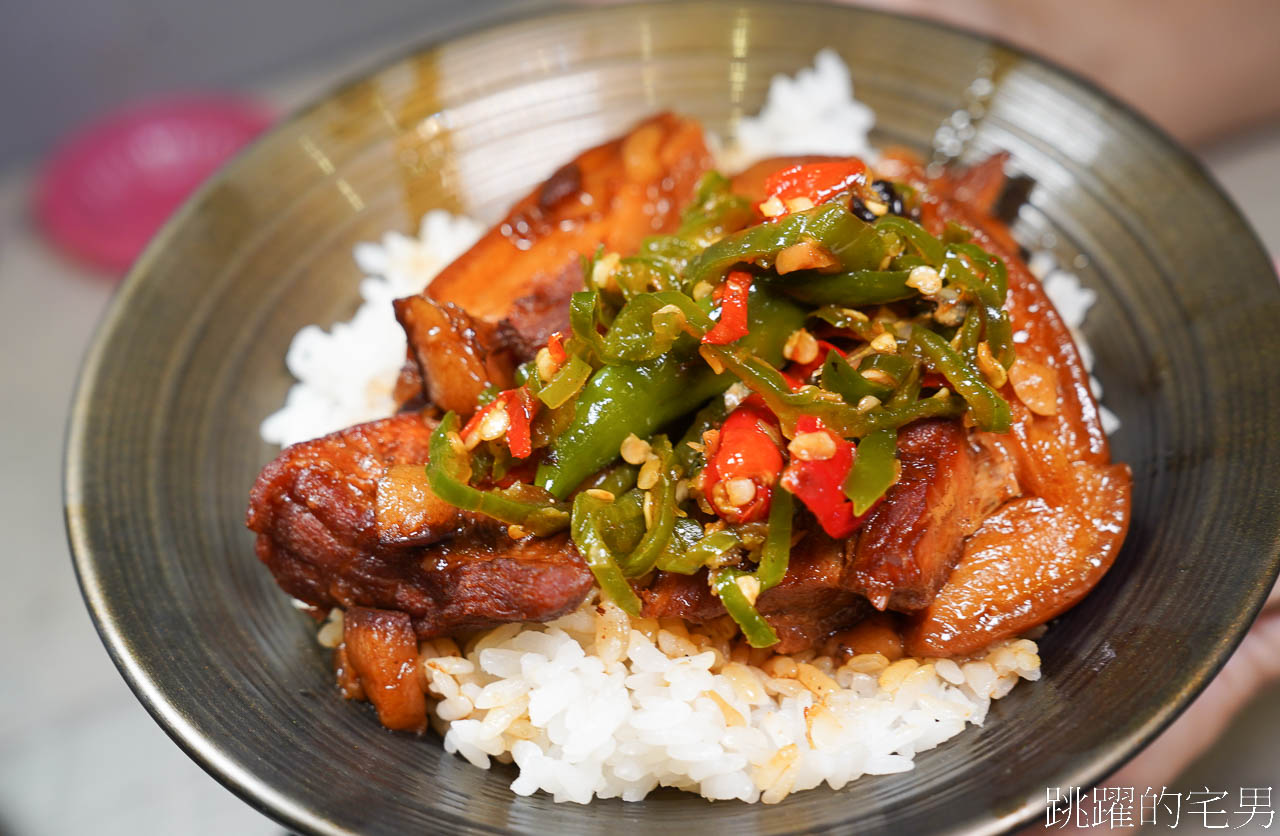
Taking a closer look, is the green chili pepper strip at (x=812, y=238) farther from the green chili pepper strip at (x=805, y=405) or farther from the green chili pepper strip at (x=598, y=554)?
the green chili pepper strip at (x=598, y=554)

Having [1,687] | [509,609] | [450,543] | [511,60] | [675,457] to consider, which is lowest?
[509,609]

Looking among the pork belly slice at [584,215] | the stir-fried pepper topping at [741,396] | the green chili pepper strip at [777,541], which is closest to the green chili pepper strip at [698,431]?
the stir-fried pepper topping at [741,396]

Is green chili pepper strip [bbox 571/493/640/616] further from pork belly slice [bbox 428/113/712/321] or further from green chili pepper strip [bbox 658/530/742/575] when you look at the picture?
pork belly slice [bbox 428/113/712/321]

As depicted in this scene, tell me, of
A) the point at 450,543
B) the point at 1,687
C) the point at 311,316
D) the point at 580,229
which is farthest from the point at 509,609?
the point at 1,687

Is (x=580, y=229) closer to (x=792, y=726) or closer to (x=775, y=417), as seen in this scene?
(x=775, y=417)

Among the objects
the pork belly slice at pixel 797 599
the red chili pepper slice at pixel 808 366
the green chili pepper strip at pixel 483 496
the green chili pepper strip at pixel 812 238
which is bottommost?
the pork belly slice at pixel 797 599

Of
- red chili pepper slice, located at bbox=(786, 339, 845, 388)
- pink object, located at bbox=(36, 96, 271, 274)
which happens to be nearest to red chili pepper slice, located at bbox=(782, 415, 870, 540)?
red chili pepper slice, located at bbox=(786, 339, 845, 388)

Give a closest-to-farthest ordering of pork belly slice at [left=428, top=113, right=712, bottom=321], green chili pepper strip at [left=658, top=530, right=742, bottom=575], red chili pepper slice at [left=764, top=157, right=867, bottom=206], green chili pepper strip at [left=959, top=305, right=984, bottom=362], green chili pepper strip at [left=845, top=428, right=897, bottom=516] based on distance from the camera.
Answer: green chili pepper strip at [left=845, top=428, right=897, bottom=516] < green chili pepper strip at [left=658, top=530, right=742, bottom=575] < green chili pepper strip at [left=959, top=305, right=984, bottom=362] < red chili pepper slice at [left=764, top=157, right=867, bottom=206] < pork belly slice at [left=428, top=113, right=712, bottom=321]
